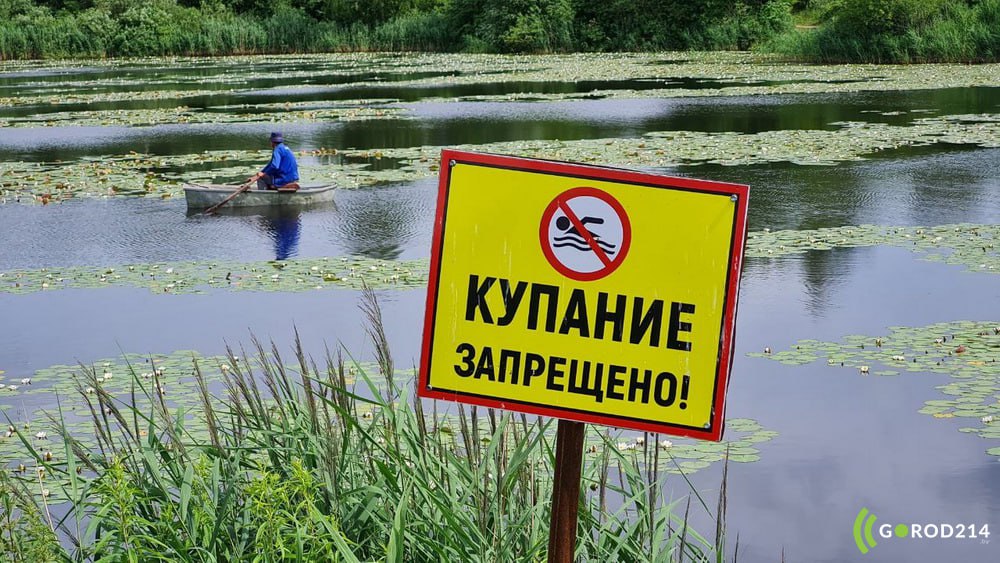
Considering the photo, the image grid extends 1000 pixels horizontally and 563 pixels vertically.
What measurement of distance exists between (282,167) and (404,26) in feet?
155

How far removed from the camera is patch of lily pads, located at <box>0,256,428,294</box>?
1072cm

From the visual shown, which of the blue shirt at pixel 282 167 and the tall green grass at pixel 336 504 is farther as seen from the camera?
the blue shirt at pixel 282 167

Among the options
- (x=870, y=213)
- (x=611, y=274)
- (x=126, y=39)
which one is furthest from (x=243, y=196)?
(x=126, y=39)

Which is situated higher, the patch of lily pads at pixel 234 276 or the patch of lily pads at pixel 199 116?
the patch of lily pads at pixel 234 276

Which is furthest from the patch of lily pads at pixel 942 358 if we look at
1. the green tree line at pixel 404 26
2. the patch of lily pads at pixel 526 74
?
the green tree line at pixel 404 26

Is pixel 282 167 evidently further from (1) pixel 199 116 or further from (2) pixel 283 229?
(1) pixel 199 116

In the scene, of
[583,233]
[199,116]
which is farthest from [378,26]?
[583,233]

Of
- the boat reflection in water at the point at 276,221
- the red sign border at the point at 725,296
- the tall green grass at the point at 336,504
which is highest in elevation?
the red sign border at the point at 725,296

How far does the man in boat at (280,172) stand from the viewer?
47.5ft

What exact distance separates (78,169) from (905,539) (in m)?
16.2

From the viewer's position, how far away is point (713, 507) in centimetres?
580

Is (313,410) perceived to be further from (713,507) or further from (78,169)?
(78,169)

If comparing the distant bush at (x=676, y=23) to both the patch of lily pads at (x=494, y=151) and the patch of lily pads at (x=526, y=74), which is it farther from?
the patch of lily pads at (x=494, y=151)

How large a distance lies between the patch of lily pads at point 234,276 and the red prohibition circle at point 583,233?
7930 mm
